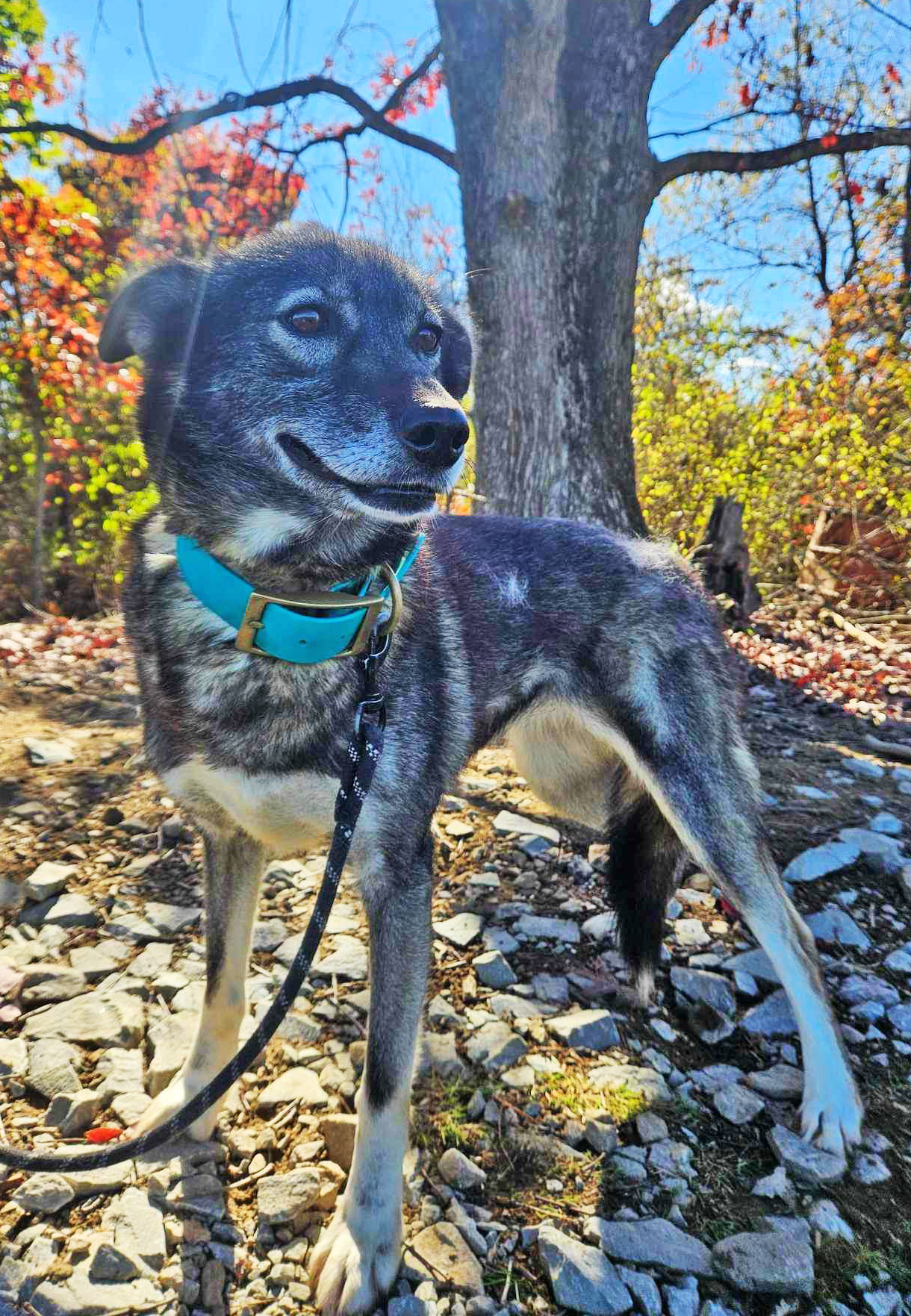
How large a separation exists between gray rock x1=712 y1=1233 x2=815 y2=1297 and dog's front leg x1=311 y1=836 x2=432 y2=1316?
682mm

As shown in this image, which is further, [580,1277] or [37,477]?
[37,477]

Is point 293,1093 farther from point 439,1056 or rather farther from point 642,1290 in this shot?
point 642,1290

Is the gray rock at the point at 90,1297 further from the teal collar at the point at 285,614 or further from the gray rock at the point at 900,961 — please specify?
the gray rock at the point at 900,961

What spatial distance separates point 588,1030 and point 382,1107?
747mm

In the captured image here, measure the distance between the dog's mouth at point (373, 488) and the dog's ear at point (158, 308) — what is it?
421 millimetres

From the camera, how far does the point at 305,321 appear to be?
1.81m

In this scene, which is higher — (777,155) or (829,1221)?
(777,155)

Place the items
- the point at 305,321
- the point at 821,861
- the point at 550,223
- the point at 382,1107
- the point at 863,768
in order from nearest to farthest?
the point at 382,1107 → the point at 305,321 → the point at 821,861 → the point at 863,768 → the point at 550,223

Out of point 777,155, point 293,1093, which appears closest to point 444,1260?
point 293,1093

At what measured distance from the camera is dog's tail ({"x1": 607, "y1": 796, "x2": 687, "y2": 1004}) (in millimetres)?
2385

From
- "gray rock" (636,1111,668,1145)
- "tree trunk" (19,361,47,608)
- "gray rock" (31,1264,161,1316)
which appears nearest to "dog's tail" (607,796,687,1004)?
"gray rock" (636,1111,668,1145)

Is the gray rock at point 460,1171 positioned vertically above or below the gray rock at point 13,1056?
below

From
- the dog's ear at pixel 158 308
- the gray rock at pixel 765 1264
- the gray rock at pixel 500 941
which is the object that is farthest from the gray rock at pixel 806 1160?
the dog's ear at pixel 158 308

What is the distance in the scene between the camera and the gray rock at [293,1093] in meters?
1.97
